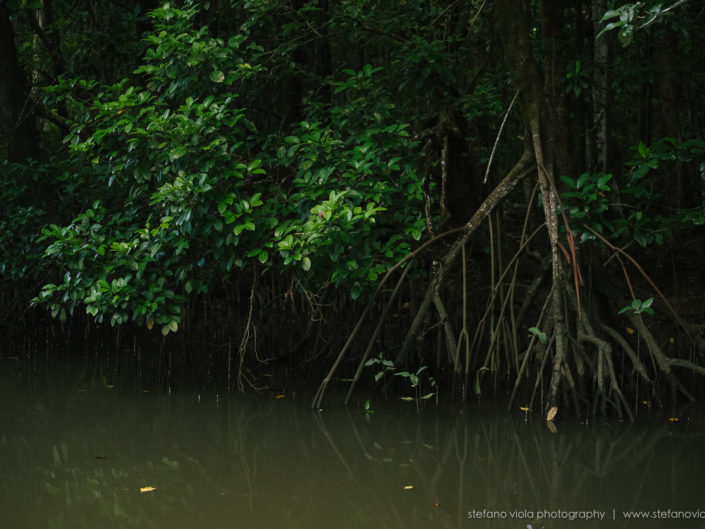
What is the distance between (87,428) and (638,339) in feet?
11.0

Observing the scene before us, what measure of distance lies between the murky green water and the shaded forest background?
377mm

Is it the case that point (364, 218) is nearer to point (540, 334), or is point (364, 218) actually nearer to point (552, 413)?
point (540, 334)

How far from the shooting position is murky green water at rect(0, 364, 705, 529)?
10.7ft

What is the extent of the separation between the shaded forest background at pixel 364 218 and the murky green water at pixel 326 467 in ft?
1.24

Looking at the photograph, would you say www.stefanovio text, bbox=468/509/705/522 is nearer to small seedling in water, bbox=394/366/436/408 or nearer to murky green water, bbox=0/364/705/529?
murky green water, bbox=0/364/705/529

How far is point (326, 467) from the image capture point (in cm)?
391

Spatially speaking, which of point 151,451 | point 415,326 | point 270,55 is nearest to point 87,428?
point 151,451

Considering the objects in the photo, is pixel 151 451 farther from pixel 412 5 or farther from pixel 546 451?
pixel 412 5

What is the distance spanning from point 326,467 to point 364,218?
1.53 m

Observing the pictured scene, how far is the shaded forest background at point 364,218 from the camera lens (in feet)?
15.9

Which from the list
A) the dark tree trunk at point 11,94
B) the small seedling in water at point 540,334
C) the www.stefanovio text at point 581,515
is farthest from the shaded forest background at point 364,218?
the www.stefanovio text at point 581,515

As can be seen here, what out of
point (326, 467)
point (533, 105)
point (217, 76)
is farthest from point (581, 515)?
point (217, 76)

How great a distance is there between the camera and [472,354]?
5.27 metres

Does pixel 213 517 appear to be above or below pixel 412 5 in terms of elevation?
below
